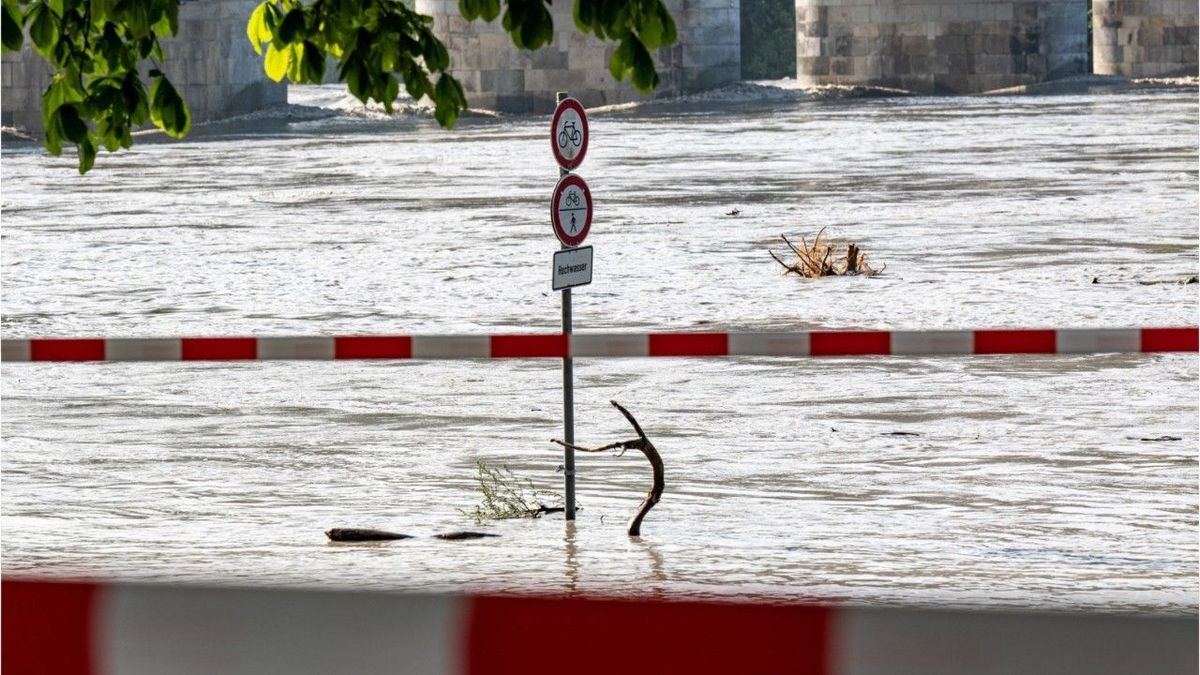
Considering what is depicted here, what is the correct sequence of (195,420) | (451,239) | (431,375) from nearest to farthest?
(195,420) < (431,375) < (451,239)

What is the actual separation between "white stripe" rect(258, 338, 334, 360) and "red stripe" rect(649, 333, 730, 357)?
107 centimetres

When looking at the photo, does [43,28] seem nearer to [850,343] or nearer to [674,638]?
[850,343]

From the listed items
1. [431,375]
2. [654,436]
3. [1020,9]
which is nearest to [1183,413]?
[654,436]

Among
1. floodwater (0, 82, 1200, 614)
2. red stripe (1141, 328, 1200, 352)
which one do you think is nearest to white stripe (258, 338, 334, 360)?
floodwater (0, 82, 1200, 614)

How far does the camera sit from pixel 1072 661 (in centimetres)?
411

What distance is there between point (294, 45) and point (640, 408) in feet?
19.2

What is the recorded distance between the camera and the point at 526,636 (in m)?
4.22

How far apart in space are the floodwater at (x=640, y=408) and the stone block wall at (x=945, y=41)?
97.2 feet

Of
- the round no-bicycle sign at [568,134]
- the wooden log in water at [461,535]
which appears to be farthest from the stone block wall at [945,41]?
the wooden log in water at [461,535]

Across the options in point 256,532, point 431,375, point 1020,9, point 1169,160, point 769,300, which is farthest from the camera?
point 1020,9

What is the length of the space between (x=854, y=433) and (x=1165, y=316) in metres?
5.59

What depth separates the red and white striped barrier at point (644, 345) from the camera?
7.38 metres

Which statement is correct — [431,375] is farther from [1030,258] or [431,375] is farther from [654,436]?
[1030,258]

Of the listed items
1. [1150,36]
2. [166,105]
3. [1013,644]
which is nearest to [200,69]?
[1150,36]
